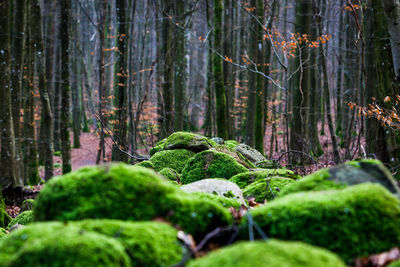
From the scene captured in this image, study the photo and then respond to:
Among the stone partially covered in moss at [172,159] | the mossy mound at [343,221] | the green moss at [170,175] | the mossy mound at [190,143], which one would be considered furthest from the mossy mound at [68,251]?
the mossy mound at [190,143]

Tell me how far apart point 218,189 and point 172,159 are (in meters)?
3.67

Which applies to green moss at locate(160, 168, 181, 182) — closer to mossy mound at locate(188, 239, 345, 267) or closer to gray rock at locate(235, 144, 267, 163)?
gray rock at locate(235, 144, 267, 163)

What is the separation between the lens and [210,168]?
5816 millimetres

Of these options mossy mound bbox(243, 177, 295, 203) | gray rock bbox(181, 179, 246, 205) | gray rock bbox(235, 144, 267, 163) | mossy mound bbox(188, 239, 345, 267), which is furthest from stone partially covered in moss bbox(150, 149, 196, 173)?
mossy mound bbox(188, 239, 345, 267)

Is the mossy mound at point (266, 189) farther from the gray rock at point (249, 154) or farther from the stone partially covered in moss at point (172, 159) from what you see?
the gray rock at point (249, 154)

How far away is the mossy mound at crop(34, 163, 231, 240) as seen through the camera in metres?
2.35

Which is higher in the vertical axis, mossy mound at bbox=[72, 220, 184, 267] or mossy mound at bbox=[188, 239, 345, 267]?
mossy mound at bbox=[188, 239, 345, 267]

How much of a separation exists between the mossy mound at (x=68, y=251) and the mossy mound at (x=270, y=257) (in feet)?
1.46

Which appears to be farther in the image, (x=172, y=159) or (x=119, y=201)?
(x=172, y=159)

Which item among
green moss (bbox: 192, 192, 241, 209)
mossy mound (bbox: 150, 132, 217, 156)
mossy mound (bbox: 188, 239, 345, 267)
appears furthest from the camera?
mossy mound (bbox: 150, 132, 217, 156)

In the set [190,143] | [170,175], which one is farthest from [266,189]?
[190,143]

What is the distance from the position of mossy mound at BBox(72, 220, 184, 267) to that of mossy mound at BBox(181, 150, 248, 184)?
11.8ft

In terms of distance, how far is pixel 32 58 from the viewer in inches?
579

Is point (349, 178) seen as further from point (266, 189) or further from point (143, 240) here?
point (143, 240)
